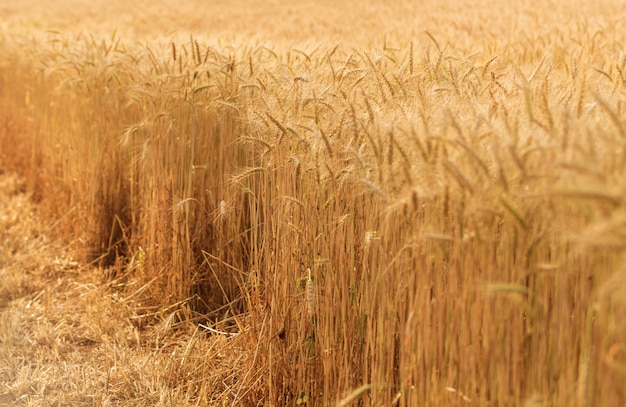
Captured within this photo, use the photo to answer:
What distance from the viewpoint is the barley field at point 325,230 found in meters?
1.46

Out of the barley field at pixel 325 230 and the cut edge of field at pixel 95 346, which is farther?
the cut edge of field at pixel 95 346

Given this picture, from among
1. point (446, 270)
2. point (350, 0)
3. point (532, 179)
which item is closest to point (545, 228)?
point (532, 179)

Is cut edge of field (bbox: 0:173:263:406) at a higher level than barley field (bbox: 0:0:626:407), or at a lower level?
lower

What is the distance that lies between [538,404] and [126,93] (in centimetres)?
262

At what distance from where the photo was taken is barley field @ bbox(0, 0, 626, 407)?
146 cm

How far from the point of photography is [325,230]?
2113mm

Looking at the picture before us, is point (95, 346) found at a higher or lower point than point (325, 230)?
lower

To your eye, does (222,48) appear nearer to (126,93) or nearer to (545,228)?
(126,93)

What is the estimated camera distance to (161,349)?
9.05 feet

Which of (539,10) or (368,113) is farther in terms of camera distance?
(539,10)

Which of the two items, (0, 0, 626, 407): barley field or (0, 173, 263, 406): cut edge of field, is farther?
(0, 173, 263, 406): cut edge of field

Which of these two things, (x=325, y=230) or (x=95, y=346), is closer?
(x=325, y=230)

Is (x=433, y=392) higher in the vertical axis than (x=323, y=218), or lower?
lower

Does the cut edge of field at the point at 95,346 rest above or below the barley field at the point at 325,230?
below
